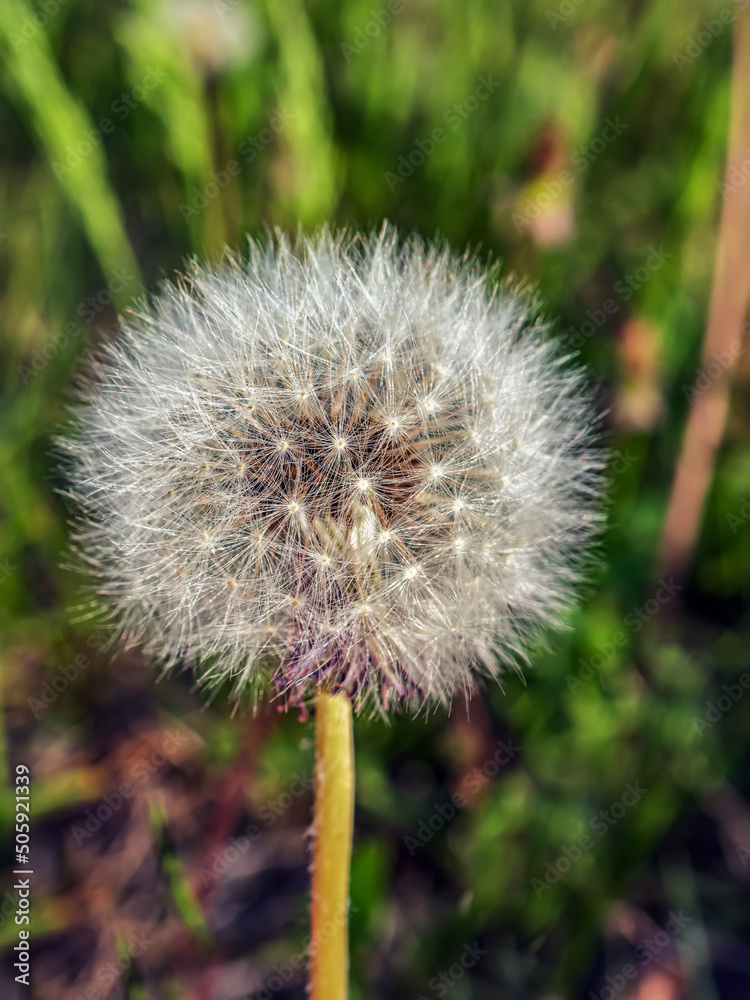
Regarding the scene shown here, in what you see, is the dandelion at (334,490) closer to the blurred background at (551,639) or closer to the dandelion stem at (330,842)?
the dandelion stem at (330,842)

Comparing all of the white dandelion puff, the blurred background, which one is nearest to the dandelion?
the white dandelion puff

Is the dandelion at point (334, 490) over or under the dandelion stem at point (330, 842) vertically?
over

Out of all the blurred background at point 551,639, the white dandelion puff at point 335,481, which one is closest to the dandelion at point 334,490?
the white dandelion puff at point 335,481

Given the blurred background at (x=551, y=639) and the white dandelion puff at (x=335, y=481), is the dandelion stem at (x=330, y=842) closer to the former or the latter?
the white dandelion puff at (x=335, y=481)

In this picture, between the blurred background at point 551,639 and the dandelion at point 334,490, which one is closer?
the dandelion at point 334,490

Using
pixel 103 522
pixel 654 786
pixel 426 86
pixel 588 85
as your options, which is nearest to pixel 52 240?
pixel 426 86

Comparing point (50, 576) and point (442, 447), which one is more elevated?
point (50, 576)

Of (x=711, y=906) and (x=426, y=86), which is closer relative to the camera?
(x=711, y=906)

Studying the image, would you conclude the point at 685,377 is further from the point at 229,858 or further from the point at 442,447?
the point at 229,858

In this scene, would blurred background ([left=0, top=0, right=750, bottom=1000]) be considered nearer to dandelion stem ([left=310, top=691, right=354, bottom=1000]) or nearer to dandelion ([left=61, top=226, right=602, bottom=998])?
dandelion stem ([left=310, top=691, right=354, bottom=1000])
